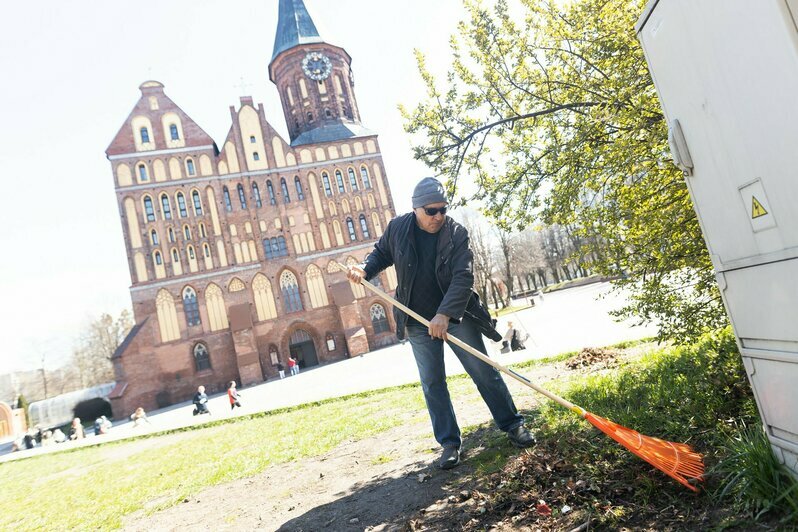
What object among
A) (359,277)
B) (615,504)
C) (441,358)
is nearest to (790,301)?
(615,504)

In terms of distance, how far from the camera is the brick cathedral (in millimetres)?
31938

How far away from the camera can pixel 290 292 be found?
35.3 meters

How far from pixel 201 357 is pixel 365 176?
741 inches

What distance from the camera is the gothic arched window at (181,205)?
3378 cm

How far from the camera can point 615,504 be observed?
2.46 m

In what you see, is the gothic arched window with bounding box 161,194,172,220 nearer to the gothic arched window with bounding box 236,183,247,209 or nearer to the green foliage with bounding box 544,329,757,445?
the gothic arched window with bounding box 236,183,247,209

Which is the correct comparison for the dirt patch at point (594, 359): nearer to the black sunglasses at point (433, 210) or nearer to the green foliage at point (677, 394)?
the green foliage at point (677, 394)

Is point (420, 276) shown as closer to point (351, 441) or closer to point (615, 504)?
point (615, 504)

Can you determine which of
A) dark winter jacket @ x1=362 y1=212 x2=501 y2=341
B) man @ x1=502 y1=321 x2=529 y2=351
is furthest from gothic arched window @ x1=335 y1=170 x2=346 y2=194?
dark winter jacket @ x1=362 y1=212 x2=501 y2=341

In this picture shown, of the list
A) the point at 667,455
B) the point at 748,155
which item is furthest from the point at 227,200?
the point at 748,155

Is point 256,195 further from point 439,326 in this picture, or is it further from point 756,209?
point 756,209

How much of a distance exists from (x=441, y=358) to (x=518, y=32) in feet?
12.4

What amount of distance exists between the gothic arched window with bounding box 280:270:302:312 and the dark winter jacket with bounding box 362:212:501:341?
32.0 m

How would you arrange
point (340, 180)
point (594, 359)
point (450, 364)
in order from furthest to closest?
point (340, 180) → point (450, 364) → point (594, 359)
